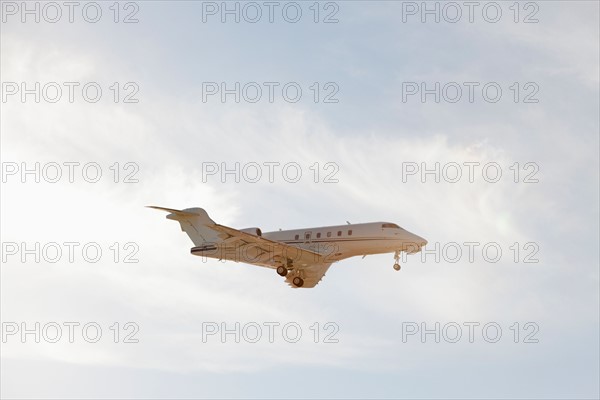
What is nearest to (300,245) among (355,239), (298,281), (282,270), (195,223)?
(282,270)

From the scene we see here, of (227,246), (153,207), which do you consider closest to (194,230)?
(227,246)

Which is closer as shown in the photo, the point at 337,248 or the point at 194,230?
the point at 337,248

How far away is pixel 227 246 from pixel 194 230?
4590mm

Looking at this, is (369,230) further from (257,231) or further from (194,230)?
(194,230)

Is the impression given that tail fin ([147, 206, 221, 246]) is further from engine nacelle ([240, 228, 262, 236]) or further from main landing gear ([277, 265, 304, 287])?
main landing gear ([277, 265, 304, 287])

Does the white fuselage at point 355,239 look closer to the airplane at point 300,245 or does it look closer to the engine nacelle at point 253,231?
the airplane at point 300,245

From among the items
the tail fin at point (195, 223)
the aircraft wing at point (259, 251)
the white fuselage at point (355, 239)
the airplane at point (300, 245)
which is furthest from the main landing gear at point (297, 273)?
the tail fin at point (195, 223)

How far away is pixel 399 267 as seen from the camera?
6300 cm

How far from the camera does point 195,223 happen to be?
7181 centimetres

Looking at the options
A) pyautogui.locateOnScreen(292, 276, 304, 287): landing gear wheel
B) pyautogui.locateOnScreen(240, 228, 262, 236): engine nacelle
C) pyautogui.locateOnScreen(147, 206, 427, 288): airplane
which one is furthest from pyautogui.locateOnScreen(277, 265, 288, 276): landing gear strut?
pyautogui.locateOnScreen(240, 228, 262, 236): engine nacelle

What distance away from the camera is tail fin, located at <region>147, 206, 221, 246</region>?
70.8 m

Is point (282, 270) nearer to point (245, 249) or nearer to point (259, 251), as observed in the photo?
point (259, 251)

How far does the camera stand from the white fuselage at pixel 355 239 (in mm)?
63500

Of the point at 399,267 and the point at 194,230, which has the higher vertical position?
the point at 194,230
